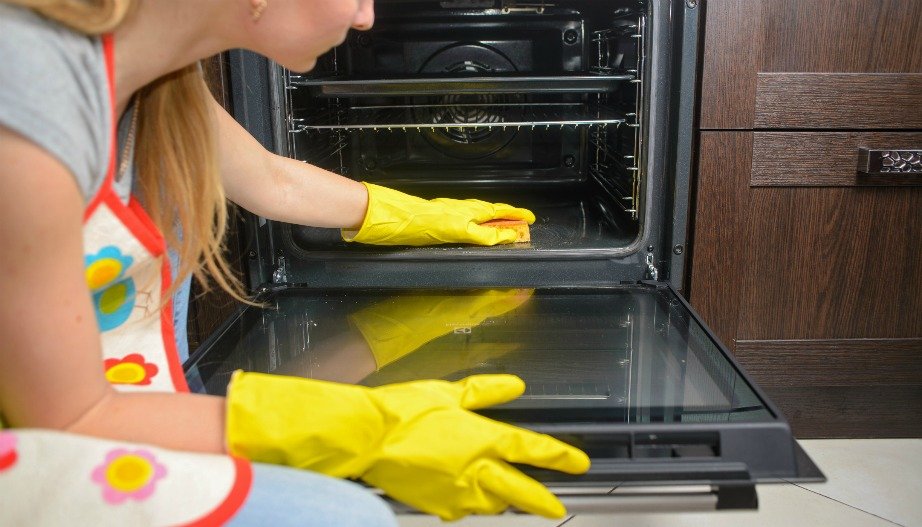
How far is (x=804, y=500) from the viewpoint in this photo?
4.69 ft

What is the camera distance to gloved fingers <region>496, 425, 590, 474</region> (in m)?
0.74

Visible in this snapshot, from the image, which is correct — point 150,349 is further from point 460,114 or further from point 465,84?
point 460,114

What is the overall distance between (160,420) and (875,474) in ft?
4.44

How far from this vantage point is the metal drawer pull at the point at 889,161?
129 cm

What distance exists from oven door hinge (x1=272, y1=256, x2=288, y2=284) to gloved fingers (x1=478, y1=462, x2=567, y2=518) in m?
0.71

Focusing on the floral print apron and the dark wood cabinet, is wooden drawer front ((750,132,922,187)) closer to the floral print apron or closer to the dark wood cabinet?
the dark wood cabinet

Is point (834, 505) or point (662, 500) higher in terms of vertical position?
point (662, 500)

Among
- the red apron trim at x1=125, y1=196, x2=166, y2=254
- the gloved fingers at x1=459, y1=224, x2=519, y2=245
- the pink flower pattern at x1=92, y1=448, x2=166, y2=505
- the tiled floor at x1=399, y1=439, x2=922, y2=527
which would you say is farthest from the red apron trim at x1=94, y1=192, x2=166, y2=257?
the tiled floor at x1=399, y1=439, x2=922, y2=527

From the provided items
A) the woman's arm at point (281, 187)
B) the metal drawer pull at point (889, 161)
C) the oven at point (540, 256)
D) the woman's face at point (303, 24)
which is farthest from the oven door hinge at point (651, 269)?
the woman's face at point (303, 24)

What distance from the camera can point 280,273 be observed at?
52.8 inches

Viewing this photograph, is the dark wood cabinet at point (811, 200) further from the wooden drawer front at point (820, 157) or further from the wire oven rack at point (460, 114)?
the wire oven rack at point (460, 114)

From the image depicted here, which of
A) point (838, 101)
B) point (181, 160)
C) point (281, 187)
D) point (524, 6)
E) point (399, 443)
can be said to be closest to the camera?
point (399, 443)

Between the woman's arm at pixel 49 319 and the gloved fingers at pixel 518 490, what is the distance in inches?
11.2

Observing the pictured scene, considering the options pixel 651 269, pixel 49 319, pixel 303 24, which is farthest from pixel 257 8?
pixel 651 269
